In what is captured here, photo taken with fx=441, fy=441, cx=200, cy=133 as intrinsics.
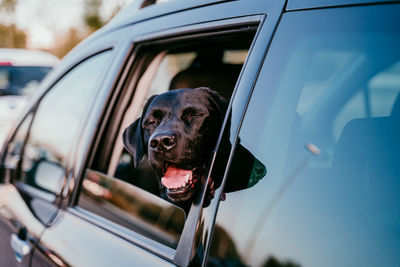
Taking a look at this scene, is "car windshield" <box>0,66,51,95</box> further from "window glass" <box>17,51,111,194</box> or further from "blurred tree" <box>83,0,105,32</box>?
"blurred tree" <box>83,0,105,32</box>

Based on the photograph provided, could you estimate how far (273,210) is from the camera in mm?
1223

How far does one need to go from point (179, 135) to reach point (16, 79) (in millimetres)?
7417

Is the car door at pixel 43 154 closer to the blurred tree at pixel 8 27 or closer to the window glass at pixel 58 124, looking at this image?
the window glass at pixel 58 124

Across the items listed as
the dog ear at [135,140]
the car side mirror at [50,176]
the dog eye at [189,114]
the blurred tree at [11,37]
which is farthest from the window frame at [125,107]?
the blurred tree at [11,37]

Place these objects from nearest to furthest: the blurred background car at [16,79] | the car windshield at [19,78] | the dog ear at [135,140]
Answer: the dog ear at [135,140] → the blurred background car at [16,79] → the car windshield at [19,78]

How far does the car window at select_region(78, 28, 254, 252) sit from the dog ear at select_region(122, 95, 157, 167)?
10cm

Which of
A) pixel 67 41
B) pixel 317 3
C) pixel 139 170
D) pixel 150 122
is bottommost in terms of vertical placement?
pixel 139 170

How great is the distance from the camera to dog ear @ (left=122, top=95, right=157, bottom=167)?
221 cm

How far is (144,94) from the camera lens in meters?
2.42

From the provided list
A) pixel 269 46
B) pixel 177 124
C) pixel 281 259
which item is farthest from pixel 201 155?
pixel 281 259

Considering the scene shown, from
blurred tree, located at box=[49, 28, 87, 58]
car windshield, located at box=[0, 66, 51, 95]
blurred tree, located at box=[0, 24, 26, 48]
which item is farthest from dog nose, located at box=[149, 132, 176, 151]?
blurred tree, located at box=[0, 24, 26, 48]

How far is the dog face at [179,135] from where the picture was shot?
6.03ft

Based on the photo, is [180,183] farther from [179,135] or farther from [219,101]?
[219,101]

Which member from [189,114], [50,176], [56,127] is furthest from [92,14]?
[189,114]
